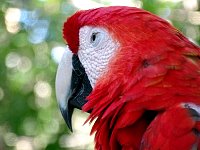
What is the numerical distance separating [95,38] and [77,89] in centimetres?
14

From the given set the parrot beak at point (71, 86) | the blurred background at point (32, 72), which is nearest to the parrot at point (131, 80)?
the parrot beak at point (71, 86)

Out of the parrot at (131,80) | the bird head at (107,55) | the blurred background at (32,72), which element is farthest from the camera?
the blurred background at (32,72)

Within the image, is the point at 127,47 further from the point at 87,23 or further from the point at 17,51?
the point at 17,51

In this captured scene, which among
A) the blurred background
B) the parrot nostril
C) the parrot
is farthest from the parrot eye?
the blurred background

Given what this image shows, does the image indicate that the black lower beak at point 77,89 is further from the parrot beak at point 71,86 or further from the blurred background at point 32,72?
the blurred background at point 32,72

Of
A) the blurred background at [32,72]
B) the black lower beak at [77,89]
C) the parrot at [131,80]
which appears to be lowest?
the blurred background at [32,72]

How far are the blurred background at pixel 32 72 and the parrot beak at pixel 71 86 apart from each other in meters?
1.06

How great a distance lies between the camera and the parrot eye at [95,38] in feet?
3.90

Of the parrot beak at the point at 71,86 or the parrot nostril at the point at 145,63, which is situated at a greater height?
the parrot nostril at the point at 145,63

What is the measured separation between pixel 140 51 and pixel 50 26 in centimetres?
136

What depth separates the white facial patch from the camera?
117 centimetres

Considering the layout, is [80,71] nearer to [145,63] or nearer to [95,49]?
[95,49]

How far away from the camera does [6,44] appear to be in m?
2.47

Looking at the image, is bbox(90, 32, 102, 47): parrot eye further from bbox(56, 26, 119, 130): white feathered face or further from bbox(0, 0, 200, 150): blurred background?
bbox(0, 0, 200, 150): blurred background
